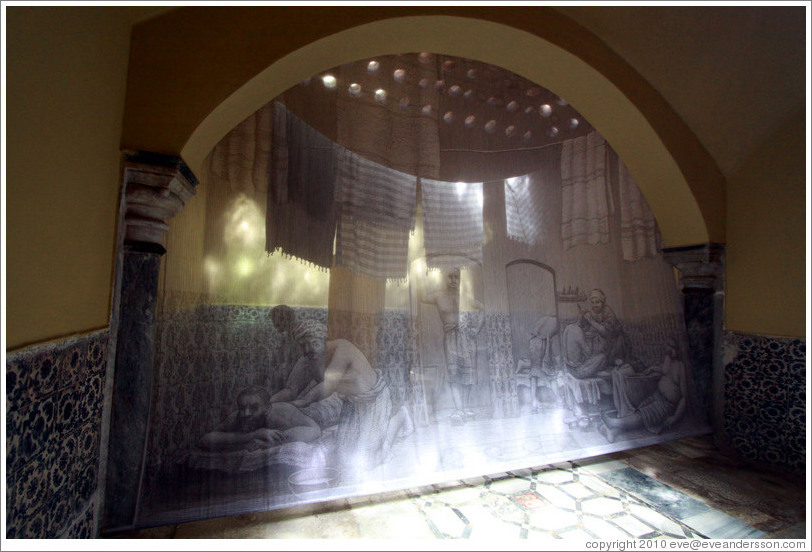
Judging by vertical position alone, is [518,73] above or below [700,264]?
above

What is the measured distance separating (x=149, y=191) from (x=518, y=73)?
2372 mm

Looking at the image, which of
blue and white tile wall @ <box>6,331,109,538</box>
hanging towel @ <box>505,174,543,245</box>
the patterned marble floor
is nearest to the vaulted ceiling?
hanging towel @ <box>505,174,543,245</box>

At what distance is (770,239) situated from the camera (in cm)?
273

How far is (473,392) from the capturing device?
8.43 feet

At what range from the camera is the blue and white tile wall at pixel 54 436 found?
3.59 feet

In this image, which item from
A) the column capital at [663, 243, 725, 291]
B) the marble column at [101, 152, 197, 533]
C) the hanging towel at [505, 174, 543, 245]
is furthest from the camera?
the column capital at [663, 243, 725, 291]

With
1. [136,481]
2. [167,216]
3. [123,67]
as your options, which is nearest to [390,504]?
[136,481]

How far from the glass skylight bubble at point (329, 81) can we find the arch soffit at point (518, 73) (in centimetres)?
23

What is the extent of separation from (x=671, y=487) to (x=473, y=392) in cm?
131

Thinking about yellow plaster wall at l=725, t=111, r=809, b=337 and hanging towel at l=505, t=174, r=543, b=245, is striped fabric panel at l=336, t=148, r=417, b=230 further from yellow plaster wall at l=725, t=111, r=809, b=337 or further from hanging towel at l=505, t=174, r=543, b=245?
yellow plaster wall at l=725, t=111, r=809, b=337

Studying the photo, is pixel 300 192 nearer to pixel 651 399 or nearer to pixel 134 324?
pixel 134 324

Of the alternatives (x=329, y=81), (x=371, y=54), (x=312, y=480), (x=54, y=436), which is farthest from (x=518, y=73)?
(x=54, y=436)

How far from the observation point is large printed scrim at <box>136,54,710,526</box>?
2.04 m

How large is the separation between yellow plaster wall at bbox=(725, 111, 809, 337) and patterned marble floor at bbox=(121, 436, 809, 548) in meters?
1.11
